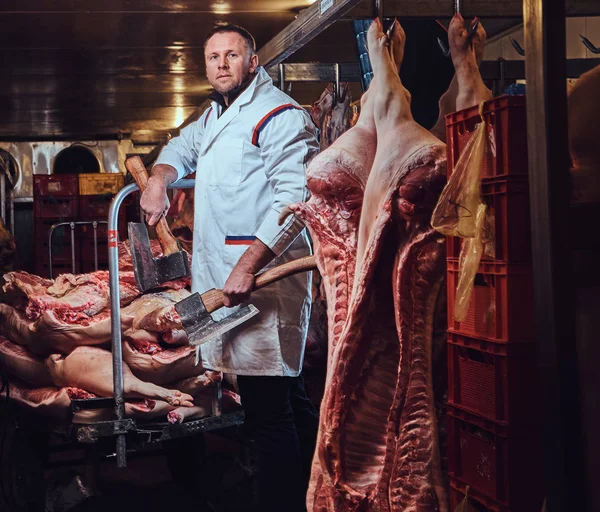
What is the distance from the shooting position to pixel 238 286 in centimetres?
397

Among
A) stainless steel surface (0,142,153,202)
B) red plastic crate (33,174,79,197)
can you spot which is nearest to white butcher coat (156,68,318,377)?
red plastic crate (33,174,79,197)

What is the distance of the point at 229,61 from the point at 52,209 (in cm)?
1025

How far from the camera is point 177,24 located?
28.3 feet

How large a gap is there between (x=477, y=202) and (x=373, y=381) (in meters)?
0.94

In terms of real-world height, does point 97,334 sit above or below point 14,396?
above

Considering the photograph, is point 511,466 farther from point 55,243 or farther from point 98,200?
point 98,200

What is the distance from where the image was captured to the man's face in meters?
4.39

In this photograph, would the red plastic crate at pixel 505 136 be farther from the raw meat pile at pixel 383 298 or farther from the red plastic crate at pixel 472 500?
the red plastic crate at pixel 472 500

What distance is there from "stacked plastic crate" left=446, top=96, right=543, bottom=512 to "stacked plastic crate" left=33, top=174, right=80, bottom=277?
38.2ft

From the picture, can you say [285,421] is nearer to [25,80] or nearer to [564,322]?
[564,322]

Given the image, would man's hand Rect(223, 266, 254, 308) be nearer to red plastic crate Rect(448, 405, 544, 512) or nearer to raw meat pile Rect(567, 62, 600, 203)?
red plastic crate Rect(448, 405, 544, 512)

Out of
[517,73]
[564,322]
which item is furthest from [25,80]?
[564,322]

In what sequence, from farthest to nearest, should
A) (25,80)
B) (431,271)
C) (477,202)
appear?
(25,80)
(431,271)
(477,202)

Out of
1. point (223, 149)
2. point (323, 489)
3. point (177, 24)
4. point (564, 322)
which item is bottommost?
point (323, 489)
